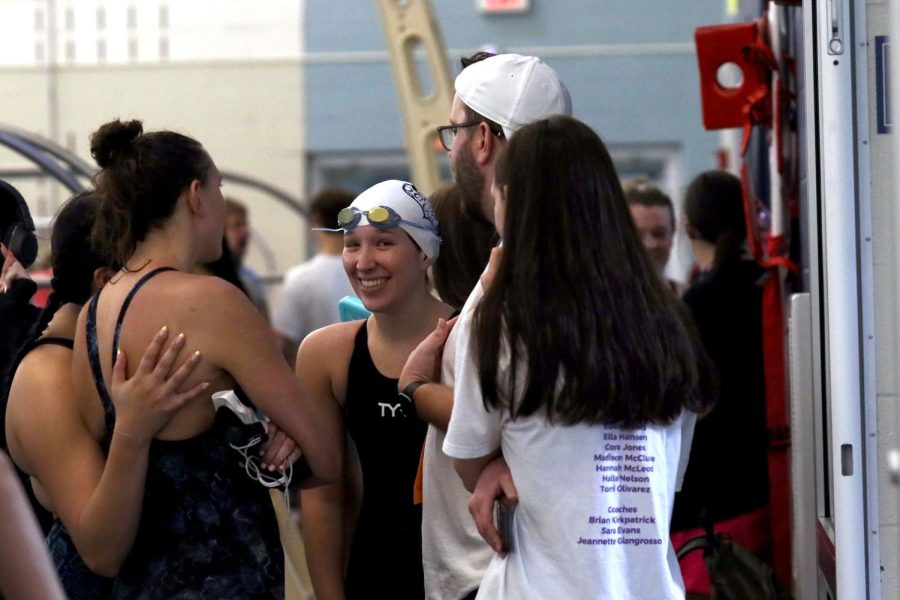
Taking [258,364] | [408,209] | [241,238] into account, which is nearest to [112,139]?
[258,364]

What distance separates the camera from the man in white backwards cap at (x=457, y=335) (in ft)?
8.04

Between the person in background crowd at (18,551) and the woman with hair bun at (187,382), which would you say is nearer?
the person in background crowd at (18,551)

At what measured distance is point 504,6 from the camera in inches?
461

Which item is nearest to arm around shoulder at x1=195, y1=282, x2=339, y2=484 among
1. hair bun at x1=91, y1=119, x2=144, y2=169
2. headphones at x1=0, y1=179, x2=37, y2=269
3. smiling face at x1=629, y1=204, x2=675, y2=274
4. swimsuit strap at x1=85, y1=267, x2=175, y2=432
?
swimsuit strap at x1=85, y1=267, x2=175, y2=432

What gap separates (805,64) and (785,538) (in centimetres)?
150

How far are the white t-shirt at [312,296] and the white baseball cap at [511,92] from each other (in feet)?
13.7

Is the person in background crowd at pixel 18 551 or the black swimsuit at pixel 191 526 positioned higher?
the person in background crowd at pixel 18 551

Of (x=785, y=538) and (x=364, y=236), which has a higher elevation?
(x=364, y=236)

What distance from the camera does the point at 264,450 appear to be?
250 centimetres

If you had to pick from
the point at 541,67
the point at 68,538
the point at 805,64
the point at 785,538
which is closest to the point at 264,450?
the point at 68,538

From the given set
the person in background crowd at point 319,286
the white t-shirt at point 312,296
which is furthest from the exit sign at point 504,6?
the white t-shirt at point 312,296

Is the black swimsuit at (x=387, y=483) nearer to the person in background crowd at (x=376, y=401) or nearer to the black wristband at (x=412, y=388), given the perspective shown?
the person in background crowd at (x=376, y=401)

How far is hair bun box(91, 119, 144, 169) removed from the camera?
2.58 m

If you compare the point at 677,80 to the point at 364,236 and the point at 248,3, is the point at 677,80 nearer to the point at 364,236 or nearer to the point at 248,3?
the point at 248,3
